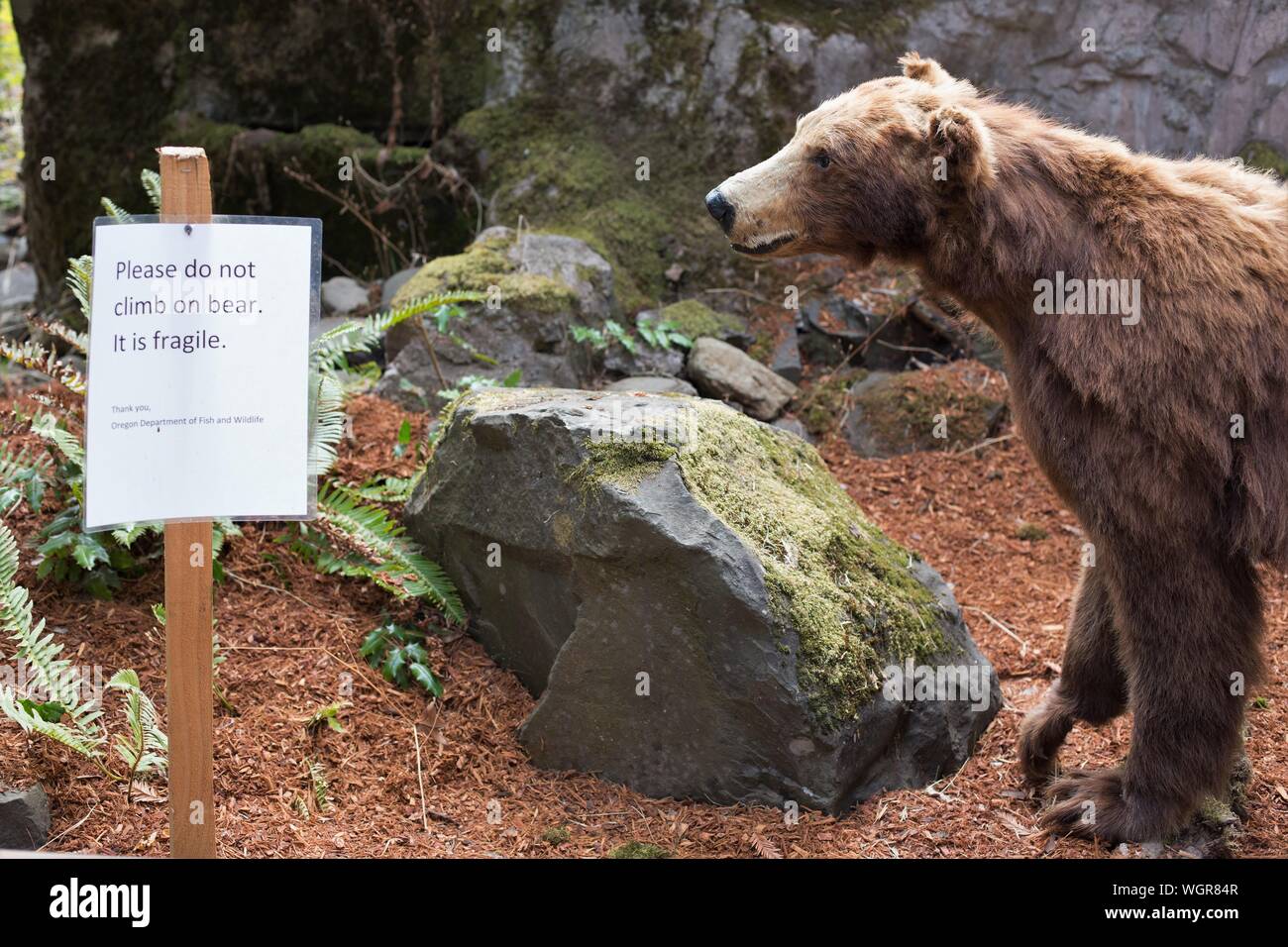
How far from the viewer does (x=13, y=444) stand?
5.70 meters

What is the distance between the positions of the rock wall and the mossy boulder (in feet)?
6.55

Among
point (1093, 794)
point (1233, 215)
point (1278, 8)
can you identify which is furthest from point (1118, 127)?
point (1093, 794)

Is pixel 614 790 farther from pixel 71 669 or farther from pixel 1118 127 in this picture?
pixel 1118 127

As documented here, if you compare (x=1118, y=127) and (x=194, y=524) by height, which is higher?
(x=1118, y=127)

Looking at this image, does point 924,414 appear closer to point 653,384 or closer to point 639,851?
point 653,384

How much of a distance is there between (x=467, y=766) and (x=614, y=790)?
60cm

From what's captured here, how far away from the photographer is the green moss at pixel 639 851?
3.90 meters

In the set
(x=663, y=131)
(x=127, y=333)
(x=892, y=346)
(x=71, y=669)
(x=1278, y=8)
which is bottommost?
(x=71, y=669)

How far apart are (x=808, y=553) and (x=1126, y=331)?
4.66 feet

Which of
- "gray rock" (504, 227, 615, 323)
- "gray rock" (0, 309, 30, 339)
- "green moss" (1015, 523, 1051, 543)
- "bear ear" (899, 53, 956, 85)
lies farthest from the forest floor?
"gray rock" (0, 309, 30, 339)

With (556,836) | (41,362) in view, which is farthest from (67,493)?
(556,836)

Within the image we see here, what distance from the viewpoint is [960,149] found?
391cm

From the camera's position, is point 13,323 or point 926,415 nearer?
point 926,415
